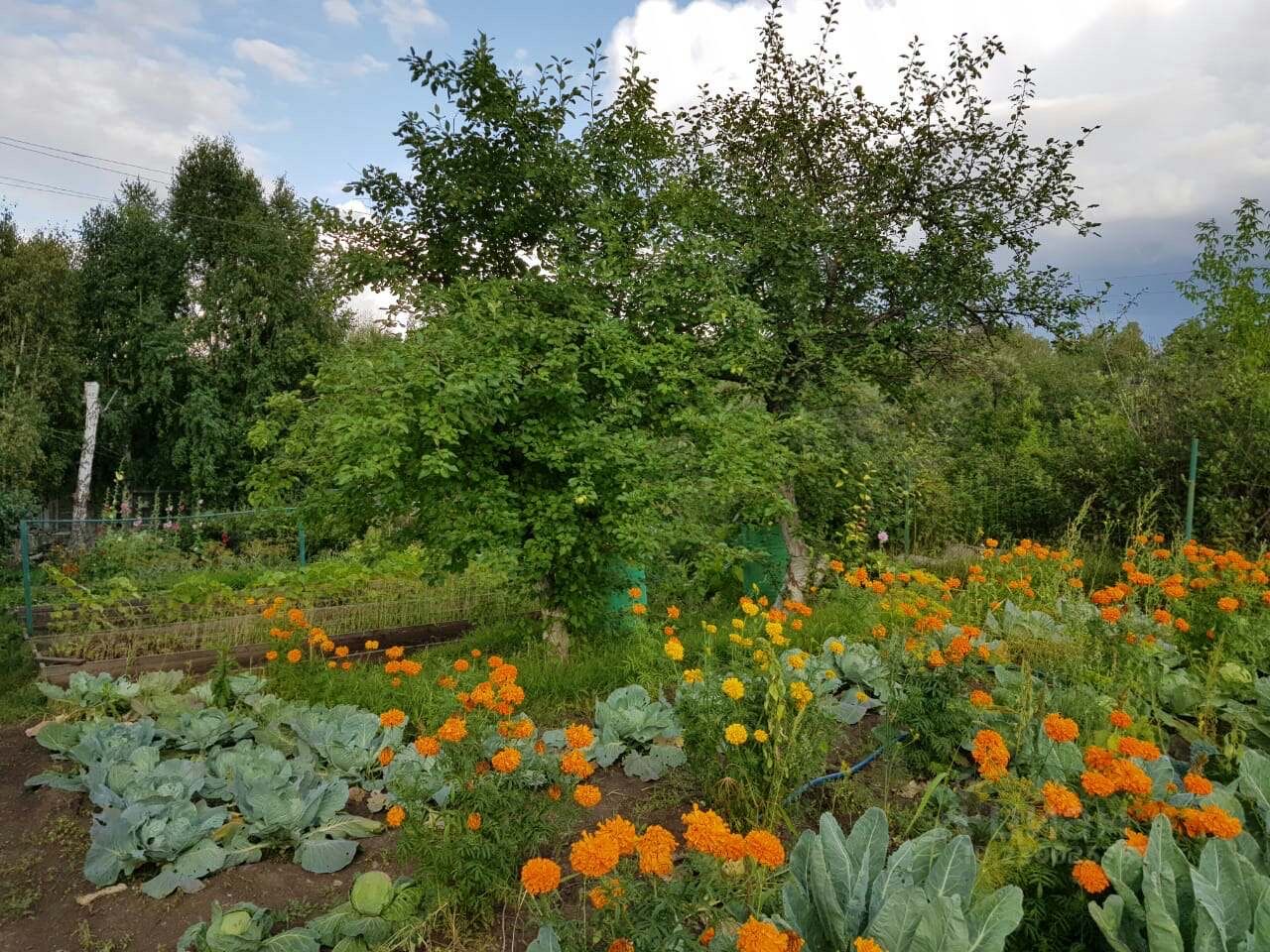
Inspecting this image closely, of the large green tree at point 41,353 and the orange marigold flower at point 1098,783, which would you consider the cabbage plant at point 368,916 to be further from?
the large green tree at point 41,353

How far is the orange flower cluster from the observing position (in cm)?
186

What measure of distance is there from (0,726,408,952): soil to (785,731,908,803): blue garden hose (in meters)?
1.24

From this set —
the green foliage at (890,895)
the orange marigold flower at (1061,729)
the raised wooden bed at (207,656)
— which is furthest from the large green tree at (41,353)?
the orange marigold flower at (1061,729)

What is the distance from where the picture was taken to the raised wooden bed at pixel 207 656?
490cm

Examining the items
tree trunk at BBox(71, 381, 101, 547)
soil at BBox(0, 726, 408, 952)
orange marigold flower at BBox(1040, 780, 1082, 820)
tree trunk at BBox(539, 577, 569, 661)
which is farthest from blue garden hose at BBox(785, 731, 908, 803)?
tree trunk at BBox(71, 381, 101, 547)

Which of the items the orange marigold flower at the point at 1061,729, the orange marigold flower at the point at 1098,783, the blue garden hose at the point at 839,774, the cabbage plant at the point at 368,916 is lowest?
the cabbage plant at the point at 368,916

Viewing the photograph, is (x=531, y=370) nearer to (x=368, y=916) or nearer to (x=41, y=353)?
(x=368, y=916)

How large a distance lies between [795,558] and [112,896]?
5.26 metres

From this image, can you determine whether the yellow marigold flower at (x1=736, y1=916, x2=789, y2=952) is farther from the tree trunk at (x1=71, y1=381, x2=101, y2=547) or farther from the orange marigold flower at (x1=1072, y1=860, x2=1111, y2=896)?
the tree trunk at (x1=71, y1=381, x2=101, y2=547)

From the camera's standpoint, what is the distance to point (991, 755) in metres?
1.88

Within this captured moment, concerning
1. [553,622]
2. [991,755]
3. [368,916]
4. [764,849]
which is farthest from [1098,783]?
[553,622]

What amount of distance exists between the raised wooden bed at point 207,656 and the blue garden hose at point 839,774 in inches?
131

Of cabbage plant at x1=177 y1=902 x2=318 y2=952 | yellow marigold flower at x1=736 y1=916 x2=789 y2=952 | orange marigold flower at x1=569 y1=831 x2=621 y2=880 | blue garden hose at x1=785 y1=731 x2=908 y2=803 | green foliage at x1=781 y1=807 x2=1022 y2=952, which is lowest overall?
cabbage plant at x1=177 y1=902 x2=318 y2=952

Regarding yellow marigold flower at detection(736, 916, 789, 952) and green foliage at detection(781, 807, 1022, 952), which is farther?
green foliage at detection(781, 807, 1022, 952)
